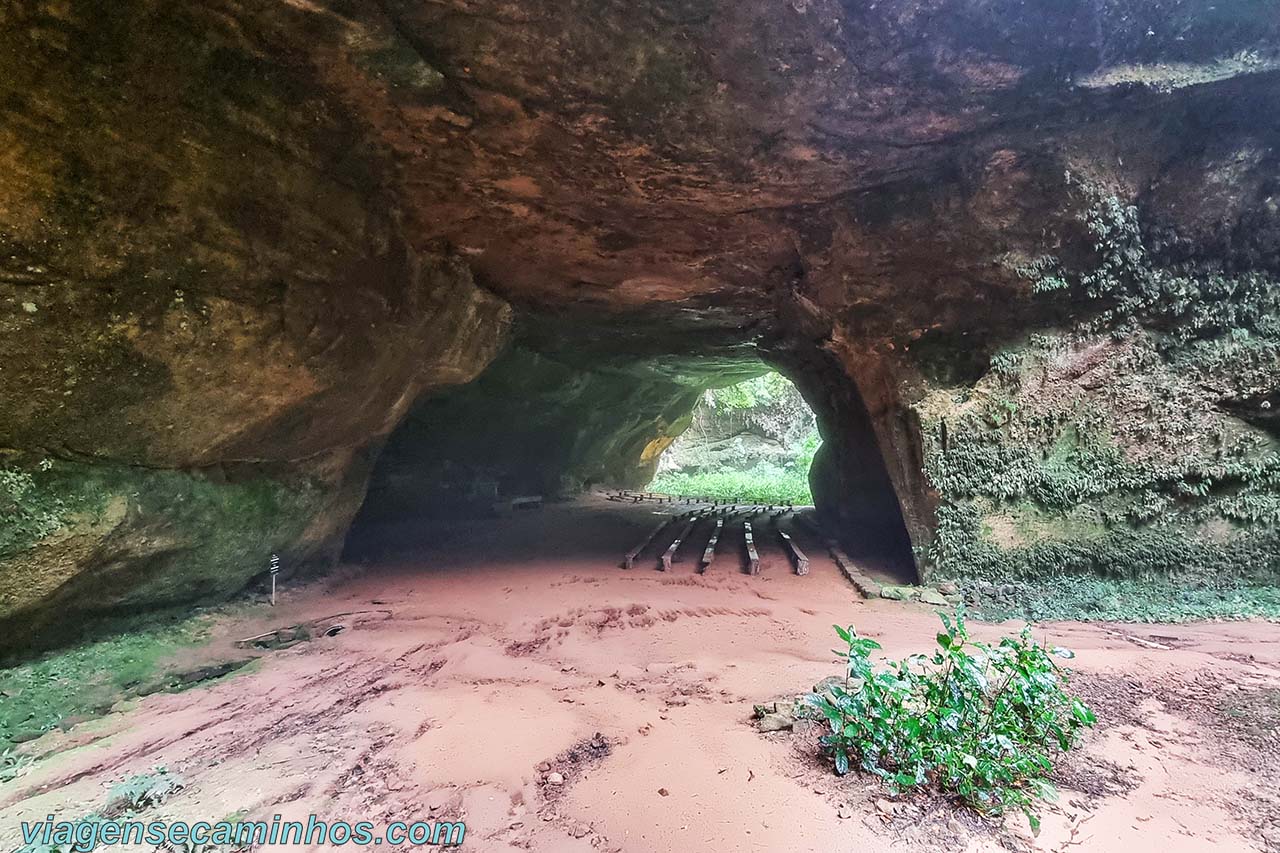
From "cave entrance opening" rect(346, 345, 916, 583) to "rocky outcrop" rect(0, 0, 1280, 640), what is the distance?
1.93 meters

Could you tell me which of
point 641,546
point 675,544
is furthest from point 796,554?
point 641,546

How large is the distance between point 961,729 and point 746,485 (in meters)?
17.3

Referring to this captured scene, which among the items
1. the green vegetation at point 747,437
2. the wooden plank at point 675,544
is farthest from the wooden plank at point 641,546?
the green vegetation at point 747,437

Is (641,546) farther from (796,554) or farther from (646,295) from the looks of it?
(646,295)

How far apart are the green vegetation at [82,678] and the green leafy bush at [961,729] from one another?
3.92 m

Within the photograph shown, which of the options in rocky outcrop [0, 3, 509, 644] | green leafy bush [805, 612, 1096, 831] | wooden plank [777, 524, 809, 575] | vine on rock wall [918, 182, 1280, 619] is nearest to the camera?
green leafy bush [805, 612, 1096, 831]

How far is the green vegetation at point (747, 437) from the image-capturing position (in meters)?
23.3

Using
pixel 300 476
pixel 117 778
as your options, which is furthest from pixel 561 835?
pixel 300 476

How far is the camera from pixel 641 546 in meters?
7.30

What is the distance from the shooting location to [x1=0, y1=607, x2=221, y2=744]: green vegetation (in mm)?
3076

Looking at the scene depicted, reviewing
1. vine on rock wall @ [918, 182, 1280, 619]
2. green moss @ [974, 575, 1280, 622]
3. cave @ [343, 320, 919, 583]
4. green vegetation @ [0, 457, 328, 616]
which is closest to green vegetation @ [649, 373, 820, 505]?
cave @ [343, 320, 919, 583]

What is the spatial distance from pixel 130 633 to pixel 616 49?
5161 millimetres

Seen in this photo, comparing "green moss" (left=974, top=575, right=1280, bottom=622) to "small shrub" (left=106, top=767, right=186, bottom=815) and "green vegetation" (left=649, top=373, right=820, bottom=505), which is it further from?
"green vegetation" (left=649, top=373, right=820, bottom=505)

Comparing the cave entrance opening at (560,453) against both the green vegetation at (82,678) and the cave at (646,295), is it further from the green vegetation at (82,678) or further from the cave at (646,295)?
the green vegetation at (82,678)
